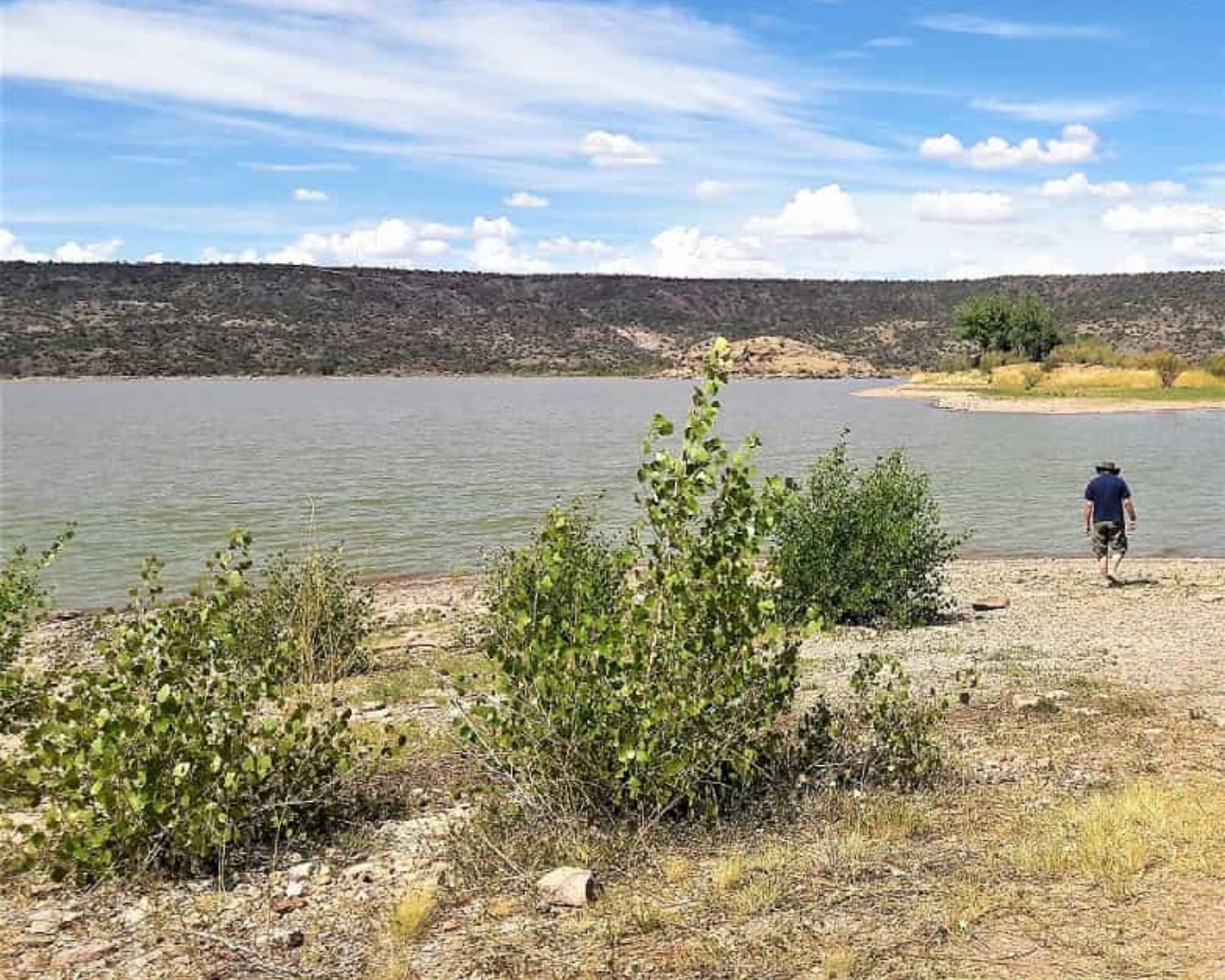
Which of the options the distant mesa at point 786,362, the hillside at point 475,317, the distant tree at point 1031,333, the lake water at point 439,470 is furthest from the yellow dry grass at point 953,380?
the distant mesa at point 786,362

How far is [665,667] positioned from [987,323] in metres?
92.1

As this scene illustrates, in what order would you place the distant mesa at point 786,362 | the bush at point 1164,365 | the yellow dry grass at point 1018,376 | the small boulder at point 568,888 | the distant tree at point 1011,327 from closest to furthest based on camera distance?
the small boulder at point 568,888, the bush at point 1164,365, the yellow dry grass at point 1018,376, the distant tree at point 1011,327, the distant mesa at point 786,362

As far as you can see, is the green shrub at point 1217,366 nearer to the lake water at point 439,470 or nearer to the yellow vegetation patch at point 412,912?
the lake water at point 439,470

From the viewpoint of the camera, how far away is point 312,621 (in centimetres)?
1088

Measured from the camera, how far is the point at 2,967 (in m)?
4.75

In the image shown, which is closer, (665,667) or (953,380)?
(665,667)

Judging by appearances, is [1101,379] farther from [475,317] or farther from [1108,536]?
[475,317]

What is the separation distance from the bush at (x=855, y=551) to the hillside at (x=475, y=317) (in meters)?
112

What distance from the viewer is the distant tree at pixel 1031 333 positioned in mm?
91312

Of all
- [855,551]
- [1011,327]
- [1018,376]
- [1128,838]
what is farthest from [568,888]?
[1011,327]

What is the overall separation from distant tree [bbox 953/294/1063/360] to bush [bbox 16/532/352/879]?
301 ft

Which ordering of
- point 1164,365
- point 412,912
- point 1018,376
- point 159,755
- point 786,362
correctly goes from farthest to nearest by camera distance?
point 786,362, point 1018,376, point 1164,365, point 159,755, point 412,912

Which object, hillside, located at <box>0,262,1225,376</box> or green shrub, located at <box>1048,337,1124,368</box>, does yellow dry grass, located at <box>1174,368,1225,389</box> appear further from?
hillside, located at <box>0,262,1225,376</box>

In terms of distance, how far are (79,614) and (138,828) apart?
11.5m
